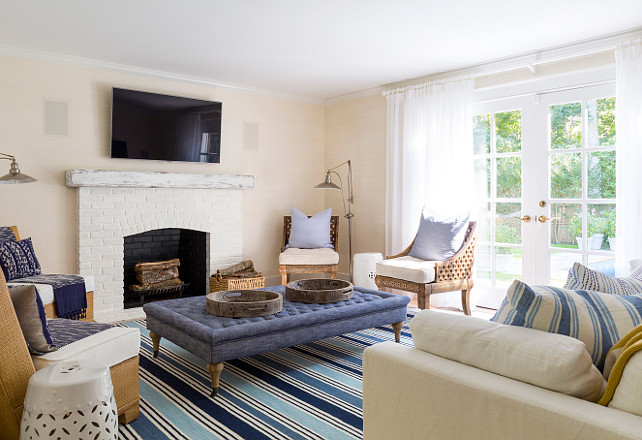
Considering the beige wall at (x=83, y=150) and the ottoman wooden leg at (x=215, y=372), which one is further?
the beige wall at (x=83, y=150)

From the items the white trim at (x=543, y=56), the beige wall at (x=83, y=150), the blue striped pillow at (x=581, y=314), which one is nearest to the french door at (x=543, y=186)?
the white trim at (x=543, y=56)

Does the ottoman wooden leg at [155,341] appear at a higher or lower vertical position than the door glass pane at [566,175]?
lower

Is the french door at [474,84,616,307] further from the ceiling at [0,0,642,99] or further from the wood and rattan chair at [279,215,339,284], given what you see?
the wood and rattan chair at [279,215,339,284]

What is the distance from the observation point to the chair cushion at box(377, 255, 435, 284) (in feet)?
13.9

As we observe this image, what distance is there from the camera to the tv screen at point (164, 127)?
4.77m

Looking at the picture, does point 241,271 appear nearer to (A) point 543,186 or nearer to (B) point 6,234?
(B) point 6,234

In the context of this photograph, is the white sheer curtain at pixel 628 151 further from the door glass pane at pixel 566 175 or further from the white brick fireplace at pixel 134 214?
the white brick fireplace at pixel 134 214

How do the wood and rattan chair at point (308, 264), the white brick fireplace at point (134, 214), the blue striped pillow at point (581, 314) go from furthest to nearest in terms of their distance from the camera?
the wood and rattan chair at point (308, 264) < the white brick fireplace at point (134, 214) < the blue striped pillow at point (581, 314)

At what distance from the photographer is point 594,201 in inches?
163

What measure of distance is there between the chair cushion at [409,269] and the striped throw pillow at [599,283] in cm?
249

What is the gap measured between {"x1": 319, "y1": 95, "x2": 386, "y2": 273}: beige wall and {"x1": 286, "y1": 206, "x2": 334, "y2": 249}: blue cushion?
55 centimetres

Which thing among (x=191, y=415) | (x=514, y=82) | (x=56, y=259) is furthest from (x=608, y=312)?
(x=56, y=259)

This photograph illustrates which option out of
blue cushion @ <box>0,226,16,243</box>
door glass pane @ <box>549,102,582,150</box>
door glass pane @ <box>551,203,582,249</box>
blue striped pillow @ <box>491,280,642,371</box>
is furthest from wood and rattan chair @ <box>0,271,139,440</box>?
door glass pane @ <box>549,102,582,150</box>

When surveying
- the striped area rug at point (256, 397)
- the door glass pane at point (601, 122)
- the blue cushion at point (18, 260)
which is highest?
the door glass pane at point (601, 122)
